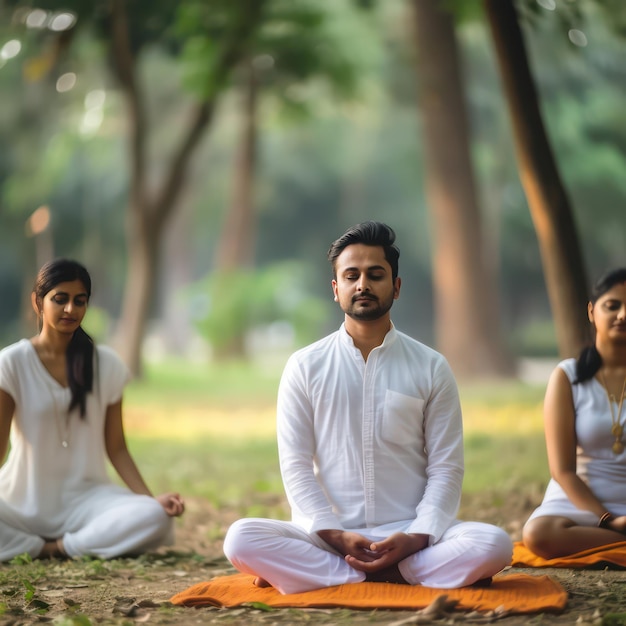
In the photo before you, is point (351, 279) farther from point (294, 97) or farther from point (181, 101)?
point (181, 101)

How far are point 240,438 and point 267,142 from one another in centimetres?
2537

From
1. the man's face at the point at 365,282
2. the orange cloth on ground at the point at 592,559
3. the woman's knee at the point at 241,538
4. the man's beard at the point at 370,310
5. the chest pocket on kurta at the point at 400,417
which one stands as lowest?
the orange cloth on ground at the point at 592,559

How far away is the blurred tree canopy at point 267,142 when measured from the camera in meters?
16.4

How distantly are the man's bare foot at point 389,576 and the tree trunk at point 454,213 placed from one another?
14389 millimetres

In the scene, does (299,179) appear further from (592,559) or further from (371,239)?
(371,239)

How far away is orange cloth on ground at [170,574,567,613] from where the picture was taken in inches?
169

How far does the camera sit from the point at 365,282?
4605 millimetres

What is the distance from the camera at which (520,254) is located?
31.2m

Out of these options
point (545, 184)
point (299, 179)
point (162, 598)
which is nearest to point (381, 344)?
point (162, 598)

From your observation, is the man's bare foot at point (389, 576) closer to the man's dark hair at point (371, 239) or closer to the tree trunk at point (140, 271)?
the man's dark hair at point (371, 239)

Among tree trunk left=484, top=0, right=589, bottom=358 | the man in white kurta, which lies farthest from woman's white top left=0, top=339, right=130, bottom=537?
tree trunk left=484, top=0, right=589, bottom=358

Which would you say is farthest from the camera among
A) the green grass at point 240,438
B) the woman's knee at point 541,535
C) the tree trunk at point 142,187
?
the tree trunk at point 142,187

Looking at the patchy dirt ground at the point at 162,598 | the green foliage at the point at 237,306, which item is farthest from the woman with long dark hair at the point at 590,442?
the green foliage at the point at 237,306

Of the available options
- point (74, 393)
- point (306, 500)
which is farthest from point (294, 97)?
point (306, 500)
